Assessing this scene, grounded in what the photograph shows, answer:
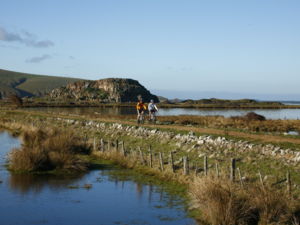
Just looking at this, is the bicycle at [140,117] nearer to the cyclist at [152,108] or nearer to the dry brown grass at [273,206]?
the cyclist at [152,108]

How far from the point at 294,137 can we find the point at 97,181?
12901 millimetres

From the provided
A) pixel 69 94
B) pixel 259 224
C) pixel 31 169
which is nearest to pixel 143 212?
pixel 259 224

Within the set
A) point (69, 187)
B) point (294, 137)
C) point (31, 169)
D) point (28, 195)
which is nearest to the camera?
point (28, 195)

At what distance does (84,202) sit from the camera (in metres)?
17.1

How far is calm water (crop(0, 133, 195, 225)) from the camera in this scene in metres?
14.8

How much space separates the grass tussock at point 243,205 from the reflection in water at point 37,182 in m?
8.06

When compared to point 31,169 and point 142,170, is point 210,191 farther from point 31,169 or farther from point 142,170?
point 31,169

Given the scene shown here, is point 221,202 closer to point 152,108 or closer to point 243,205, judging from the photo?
point 243,205

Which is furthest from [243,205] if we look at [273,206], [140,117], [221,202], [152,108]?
[140,117]

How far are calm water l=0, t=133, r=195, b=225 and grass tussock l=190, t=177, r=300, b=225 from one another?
1271 mm

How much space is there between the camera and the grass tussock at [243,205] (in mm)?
13078

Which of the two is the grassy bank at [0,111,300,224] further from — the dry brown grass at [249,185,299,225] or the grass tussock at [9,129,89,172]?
the grass tussock at [9,129,89,172]

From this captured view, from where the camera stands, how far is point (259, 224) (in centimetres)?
1309

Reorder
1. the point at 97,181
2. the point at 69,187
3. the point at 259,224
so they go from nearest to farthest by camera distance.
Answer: the point at 259,224, the point at 69,187, the point at 97,181
